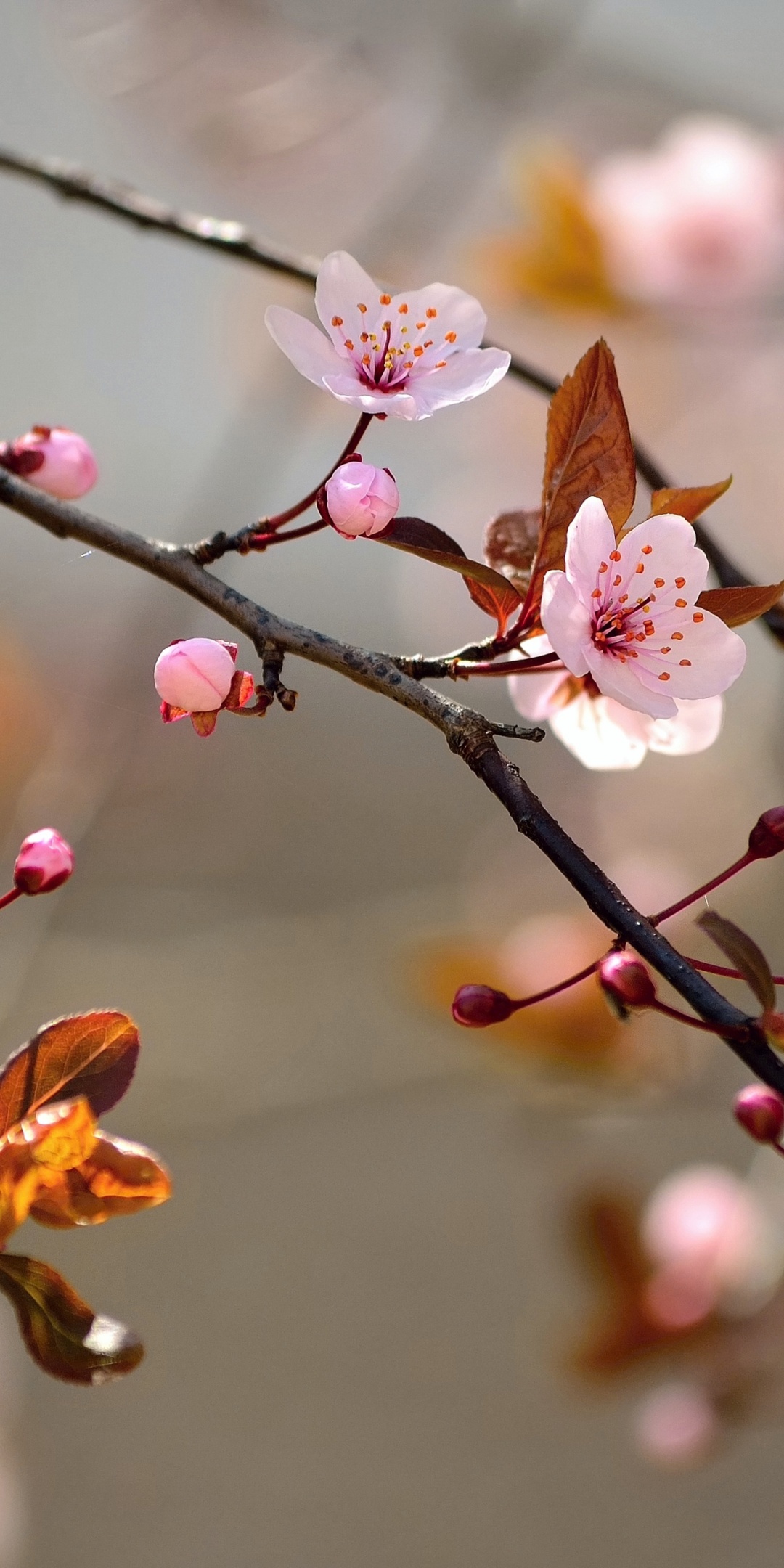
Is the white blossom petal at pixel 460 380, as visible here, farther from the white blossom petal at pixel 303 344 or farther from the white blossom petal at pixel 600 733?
the white blossom petal at pixel 600 733

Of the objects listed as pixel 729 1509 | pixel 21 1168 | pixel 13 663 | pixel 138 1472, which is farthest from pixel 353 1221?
pixel 21 1168

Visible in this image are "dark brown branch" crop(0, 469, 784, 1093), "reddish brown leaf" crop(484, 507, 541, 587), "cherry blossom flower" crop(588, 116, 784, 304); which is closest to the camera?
"dark brown branch" crop(0, 469, 784, 1093)

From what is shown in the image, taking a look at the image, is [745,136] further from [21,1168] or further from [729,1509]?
[729,1509]

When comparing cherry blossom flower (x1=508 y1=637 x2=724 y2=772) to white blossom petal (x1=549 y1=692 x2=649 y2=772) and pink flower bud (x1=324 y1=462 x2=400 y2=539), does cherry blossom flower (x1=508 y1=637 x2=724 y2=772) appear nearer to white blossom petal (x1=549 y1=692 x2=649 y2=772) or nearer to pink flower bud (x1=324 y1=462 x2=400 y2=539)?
white blossom petal (x1=549 y1=692 x2=649 y2=772)

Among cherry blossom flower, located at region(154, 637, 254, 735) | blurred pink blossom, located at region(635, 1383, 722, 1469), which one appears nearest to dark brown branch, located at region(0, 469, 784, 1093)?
cherry blossom flower, located at region(154, 637, 254, 735)

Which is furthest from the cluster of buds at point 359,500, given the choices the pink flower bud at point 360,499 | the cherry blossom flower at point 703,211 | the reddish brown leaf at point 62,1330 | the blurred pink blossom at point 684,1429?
the cherry blossom flower at point 703,211

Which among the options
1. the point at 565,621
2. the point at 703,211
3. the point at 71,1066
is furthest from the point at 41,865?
the point at 703,211

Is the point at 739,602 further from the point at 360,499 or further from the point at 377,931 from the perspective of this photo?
the point at 377,931

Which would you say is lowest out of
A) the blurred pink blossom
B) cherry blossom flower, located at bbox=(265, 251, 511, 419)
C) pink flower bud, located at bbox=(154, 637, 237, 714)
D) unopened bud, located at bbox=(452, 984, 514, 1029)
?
the blurred pink blossom
